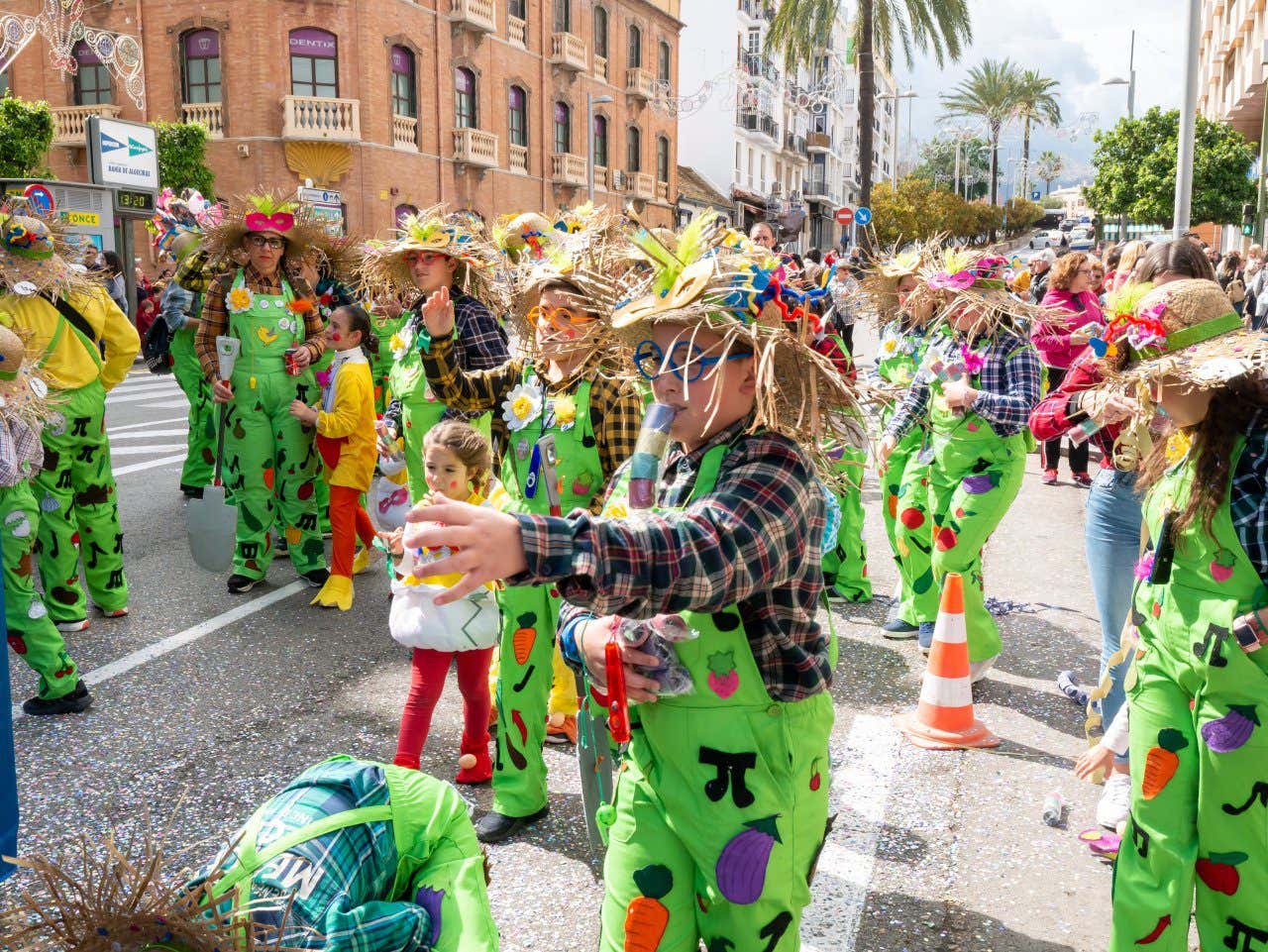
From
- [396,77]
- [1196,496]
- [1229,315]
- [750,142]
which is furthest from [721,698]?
[750,142]

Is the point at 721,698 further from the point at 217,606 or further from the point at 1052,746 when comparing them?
the point at 217,606

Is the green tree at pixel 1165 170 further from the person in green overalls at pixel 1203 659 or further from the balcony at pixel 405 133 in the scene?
the person in green overalls at pixel 1203 659

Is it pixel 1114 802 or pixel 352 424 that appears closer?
pixel 1114 802

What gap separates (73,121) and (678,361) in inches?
1175

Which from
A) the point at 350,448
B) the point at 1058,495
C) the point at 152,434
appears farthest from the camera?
the point at 152,434

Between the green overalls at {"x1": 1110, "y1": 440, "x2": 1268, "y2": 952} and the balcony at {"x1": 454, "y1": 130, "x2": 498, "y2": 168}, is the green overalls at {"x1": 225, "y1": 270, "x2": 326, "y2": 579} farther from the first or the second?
the balcony at {"x1": 454, "y1": 130, "x2": 498, "y2": 168}

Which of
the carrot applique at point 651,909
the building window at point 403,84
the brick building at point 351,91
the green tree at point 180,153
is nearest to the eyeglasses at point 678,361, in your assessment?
the carrot applique at point 651,909

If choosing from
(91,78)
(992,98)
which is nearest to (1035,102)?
(992,98)

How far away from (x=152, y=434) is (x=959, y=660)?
33.6ft

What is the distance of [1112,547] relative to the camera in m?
3.81

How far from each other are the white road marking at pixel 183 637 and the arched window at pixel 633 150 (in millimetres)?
36494

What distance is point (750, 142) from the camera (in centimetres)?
5659

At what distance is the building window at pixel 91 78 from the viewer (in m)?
27.8

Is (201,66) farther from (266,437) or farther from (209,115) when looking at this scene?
(266,437)
